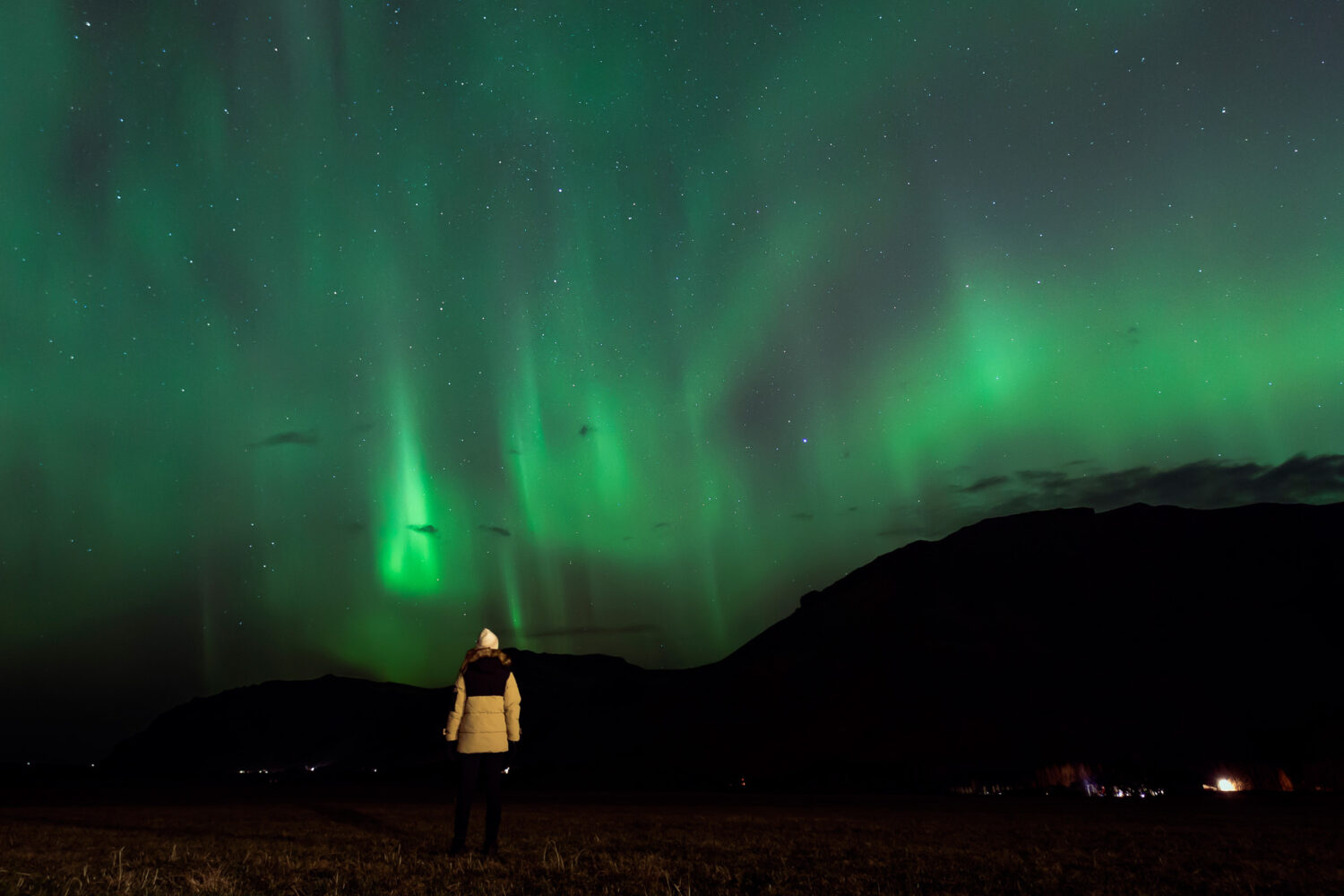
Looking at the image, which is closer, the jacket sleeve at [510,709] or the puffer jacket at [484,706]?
the puffer jacket at [484,706]

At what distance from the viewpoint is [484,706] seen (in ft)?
26.9

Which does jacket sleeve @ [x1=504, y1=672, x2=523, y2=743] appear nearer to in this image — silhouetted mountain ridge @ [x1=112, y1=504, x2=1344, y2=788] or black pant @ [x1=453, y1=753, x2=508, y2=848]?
black pant @ [x1=453, y1=753, x2=508, y2=848]

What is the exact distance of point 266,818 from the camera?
13445mm

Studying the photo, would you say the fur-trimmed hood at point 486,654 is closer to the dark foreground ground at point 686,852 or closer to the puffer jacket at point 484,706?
the puffer jacket at point 484,706

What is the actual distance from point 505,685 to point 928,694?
66220mm

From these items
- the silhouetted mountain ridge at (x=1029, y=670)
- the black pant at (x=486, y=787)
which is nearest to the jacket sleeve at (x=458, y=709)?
the black pant at (x=486, y=787)

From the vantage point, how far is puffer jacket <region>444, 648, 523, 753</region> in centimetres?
813

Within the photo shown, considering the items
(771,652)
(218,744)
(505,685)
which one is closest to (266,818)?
(505,685)

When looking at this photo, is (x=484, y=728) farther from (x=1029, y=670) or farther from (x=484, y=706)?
(x=1029, y=670)

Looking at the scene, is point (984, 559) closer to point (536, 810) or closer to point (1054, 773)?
point (1054, 773)

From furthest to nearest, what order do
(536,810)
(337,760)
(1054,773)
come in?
1. (337,760)
2. (1054,773)
3. (536,810)

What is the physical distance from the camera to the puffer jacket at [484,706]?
8133 mm

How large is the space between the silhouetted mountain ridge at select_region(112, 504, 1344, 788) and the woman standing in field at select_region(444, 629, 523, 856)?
113 ft

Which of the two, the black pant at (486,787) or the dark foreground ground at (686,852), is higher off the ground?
the black pant at (486,787)
